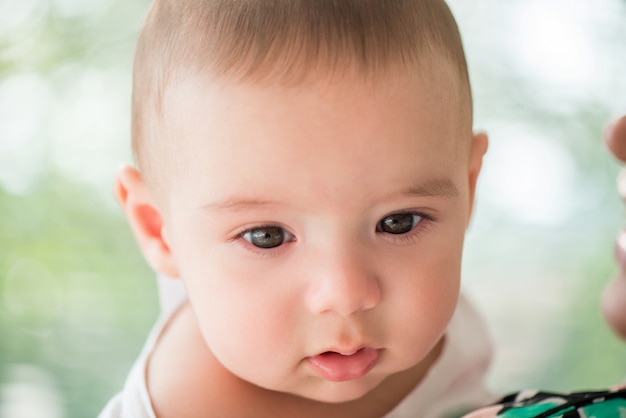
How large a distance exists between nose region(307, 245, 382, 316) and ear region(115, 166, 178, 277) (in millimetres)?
230

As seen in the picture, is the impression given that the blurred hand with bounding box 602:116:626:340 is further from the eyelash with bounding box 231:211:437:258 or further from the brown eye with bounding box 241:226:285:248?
the brown eye with bounding box 241:226:285:248

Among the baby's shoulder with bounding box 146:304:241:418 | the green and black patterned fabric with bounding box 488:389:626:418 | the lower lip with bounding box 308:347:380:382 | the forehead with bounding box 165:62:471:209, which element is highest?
the forehead with bounding box 165:62:471:209

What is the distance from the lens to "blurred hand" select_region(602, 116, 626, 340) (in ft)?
3.86

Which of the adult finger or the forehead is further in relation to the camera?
the adult finger

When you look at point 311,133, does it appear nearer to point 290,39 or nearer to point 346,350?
point 290,39

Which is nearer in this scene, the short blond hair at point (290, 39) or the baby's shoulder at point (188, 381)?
the short blond hair at point (290, 39)

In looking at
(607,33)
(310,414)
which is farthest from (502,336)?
(310,414)

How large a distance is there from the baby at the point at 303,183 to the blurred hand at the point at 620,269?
0.92 feet

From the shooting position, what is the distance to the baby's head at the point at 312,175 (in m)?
0.85

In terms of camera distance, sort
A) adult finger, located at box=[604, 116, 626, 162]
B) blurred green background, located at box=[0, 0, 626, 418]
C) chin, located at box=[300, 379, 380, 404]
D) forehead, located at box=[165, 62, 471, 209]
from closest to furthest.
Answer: forehead, located at box=[165, 62, 471, 209] < chin, located at box=[300, 379, 380, 404] < adult finger, located at box=[604, 116, 626, 162] < blurred green background, located at box=[0, 0, 626, 418]

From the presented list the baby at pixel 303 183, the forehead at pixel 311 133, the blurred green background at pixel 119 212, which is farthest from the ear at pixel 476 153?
the blurred green background at pixel 119 212

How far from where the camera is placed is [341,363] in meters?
0.95

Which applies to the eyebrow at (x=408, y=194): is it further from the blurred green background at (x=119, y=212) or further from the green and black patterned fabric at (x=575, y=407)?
the blurred green background at (x=119, y=212)

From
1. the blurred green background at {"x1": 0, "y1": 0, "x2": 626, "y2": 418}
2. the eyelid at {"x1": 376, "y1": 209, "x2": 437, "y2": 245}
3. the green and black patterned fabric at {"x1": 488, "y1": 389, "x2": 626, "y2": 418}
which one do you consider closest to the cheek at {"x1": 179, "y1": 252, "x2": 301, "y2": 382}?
the eyelid at {"x1": 376, "y1": 209, "x2": 437, "y2": 245}
